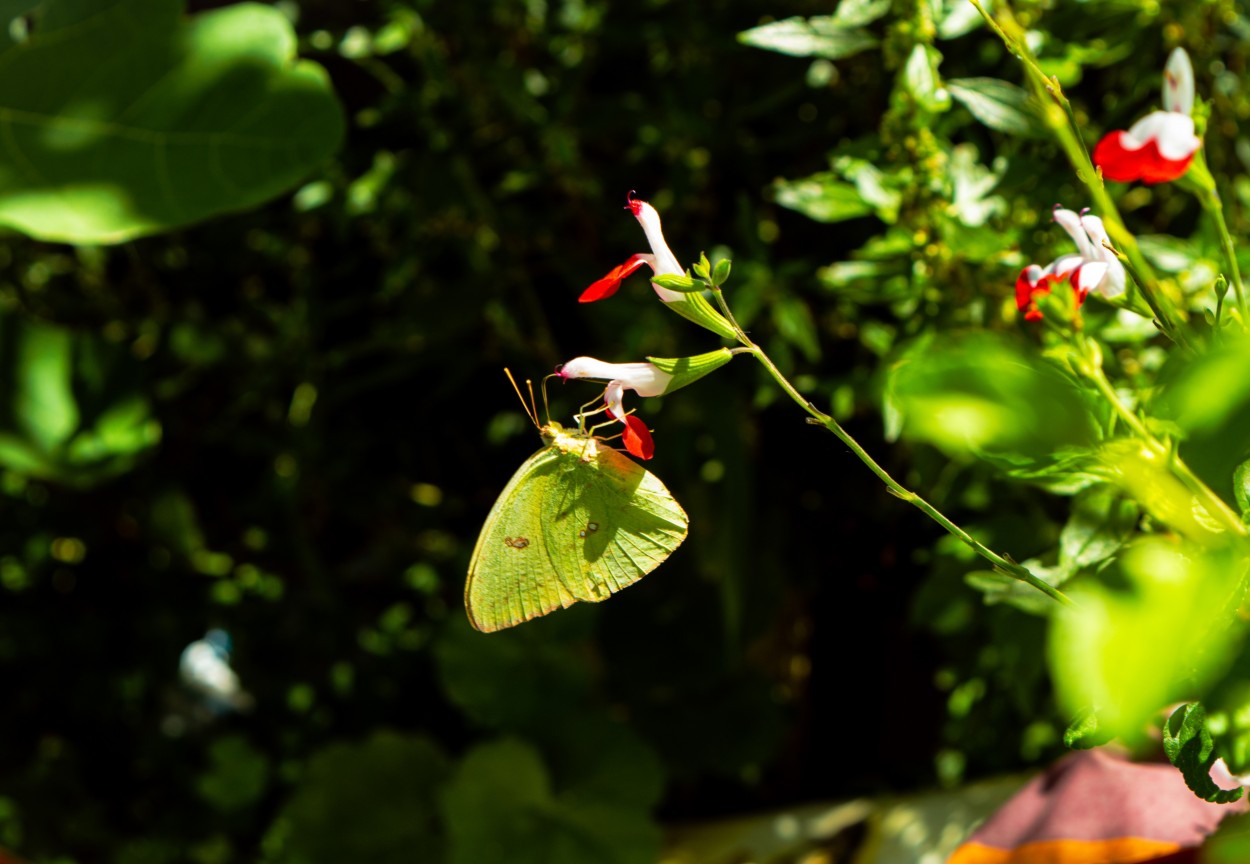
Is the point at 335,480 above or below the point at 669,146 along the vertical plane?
below

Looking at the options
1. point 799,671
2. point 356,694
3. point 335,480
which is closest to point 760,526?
point 799,671

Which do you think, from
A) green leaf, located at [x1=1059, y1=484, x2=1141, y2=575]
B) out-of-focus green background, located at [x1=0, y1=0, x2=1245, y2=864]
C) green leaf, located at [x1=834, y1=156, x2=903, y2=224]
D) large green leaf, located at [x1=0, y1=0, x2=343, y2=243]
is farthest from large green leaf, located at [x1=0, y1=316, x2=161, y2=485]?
green leaf, located at [x1=1059, y1=484, x2=1141, y2=575]

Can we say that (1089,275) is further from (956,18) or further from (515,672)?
(515,672)

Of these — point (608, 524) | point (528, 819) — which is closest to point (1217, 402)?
point (608, 524)

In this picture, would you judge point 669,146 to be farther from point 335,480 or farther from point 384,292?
point 335,480

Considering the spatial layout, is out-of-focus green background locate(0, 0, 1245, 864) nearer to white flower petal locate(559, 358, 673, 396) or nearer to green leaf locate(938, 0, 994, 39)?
green leaf locate(938, 0, 994, 39)

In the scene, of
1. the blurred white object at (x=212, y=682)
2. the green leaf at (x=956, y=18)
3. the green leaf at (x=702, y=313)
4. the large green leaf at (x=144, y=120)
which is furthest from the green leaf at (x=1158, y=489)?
the blurred white object at (x=212, y=682)
